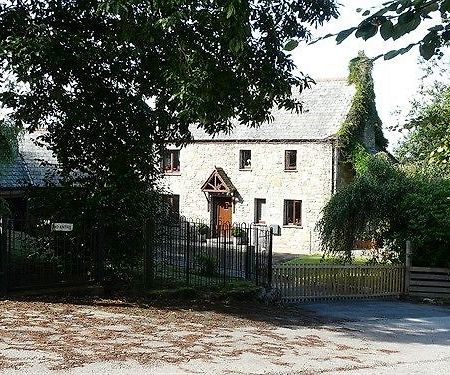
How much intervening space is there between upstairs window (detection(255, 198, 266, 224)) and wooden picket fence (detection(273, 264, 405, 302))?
1584cm

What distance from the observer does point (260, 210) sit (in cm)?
3588

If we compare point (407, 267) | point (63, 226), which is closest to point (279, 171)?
point (407, 267)

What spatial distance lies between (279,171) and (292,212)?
2276mm

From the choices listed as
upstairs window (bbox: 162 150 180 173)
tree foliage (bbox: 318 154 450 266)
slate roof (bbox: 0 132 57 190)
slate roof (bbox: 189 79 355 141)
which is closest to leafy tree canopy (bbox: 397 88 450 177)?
tree foliage (bbox: 318 154 450 266)

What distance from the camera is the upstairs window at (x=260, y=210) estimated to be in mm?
35719

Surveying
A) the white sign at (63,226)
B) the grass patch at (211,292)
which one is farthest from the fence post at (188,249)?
the white sign at (63,226)

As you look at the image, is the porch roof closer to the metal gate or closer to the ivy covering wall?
the ivy covering wall

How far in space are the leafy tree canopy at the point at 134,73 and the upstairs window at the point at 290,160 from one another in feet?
64.0

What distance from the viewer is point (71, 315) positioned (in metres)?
12.1

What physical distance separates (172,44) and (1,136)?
14.5 ft

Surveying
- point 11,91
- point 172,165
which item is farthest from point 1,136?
point 172,165

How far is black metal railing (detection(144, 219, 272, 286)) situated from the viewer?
1552 cm

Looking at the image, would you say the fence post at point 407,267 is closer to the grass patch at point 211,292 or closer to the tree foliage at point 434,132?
the tree foliage at point 434,132

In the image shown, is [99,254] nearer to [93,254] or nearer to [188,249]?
[93,254]
